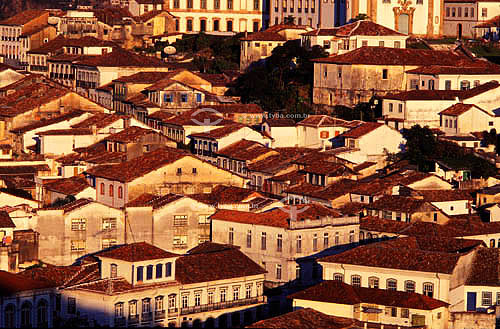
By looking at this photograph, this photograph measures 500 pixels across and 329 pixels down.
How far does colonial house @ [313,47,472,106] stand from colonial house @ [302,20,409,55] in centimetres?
322

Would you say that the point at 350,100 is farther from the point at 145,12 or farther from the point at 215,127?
the point at 145,12

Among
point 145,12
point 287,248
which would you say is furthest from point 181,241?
point 145,12

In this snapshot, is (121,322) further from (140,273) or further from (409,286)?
(409,286)

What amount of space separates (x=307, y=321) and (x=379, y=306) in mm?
3517

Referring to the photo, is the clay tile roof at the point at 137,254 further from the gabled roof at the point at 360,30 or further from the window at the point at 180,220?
the gabled roof at the point at 360,30

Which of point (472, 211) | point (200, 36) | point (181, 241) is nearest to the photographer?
point (181, 241)

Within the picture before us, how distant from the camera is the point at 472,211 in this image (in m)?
62.5

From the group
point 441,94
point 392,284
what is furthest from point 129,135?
point 392,284

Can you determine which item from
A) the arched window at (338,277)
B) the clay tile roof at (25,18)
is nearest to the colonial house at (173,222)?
the arched window at (338,277)

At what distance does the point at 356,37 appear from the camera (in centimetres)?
8206

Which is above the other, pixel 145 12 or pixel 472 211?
pixel 145 12

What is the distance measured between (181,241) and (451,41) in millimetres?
35827

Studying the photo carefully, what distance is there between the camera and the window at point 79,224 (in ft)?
183

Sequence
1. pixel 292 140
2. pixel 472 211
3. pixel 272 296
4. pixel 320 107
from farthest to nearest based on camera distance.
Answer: pixel 320 107 → pixel 292 140 → pixel 472 211 → pixel 272 296
